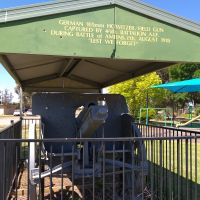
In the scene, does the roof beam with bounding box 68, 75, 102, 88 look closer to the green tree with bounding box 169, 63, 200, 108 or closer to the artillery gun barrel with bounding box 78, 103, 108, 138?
the artillery gun barrel with bounding box 78, 103, 108, 138

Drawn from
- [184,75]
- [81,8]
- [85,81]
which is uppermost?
[184,75]

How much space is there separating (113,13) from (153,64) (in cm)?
186

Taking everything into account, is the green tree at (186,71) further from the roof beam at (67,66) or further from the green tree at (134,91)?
the roof beam at (67,66)

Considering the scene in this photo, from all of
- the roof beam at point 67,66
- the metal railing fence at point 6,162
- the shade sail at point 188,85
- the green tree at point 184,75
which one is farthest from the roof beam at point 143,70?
the green tree at point 184,75

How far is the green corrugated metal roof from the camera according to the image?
4.76 meters

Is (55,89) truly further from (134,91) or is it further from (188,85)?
(134,91)

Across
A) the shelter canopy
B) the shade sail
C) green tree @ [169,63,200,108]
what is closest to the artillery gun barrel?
the shelter canopy

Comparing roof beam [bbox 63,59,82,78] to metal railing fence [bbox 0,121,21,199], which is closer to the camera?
metal railing fence [bbox 0,121,21,199]

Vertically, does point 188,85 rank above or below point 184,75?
below

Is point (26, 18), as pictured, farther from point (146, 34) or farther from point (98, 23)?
point (146, 34)

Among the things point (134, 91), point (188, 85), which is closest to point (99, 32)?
point (188, 85)

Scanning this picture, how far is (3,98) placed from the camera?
378 ft

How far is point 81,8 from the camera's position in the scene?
4992mm

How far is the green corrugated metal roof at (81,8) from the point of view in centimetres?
476
